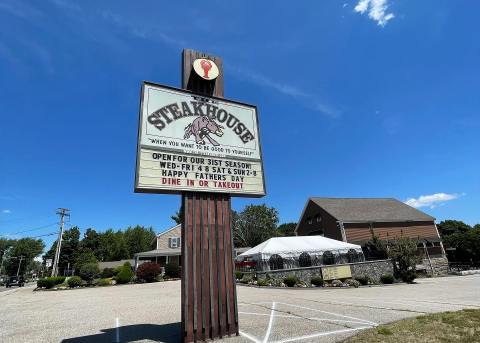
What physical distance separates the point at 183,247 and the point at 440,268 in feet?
114

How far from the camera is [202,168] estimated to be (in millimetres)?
7586

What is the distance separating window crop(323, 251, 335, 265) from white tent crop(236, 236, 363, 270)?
0.82ft

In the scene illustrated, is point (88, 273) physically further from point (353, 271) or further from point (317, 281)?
point (353, 271)

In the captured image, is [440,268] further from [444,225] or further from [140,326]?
[444,225]

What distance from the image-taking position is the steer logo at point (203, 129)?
781 cm

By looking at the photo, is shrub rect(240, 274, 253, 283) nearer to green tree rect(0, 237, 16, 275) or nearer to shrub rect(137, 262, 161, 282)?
shrub rect(137, 262, 161, 282)

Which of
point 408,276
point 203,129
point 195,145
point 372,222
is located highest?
point 372,222

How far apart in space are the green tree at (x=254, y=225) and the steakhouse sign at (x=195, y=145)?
5134 centimetres

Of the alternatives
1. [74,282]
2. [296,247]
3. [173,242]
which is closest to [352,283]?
[296,247]

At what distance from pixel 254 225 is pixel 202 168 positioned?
52.7 m

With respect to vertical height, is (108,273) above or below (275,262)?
above

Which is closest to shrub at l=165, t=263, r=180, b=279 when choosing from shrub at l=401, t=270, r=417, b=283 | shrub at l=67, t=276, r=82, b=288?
shrub at l=67, t=276, r=82, b=288

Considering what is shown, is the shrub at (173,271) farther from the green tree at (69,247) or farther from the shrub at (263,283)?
the green tree at (69,247)

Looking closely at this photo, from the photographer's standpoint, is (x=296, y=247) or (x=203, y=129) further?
(x=296, y=247)
